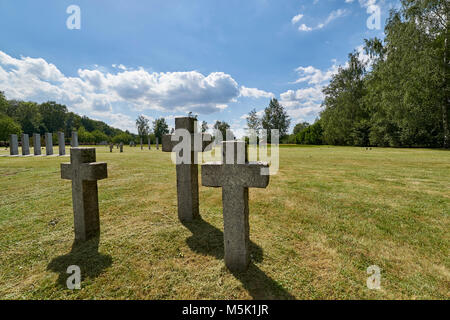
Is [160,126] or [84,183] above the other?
[160,126]

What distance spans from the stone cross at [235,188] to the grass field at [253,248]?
25 centimetres

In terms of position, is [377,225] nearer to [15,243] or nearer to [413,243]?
[413,243]

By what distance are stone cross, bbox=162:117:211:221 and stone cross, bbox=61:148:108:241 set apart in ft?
4.12

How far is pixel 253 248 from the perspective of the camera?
9.77 ft

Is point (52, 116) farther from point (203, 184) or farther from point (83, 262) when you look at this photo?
point (203, 184)

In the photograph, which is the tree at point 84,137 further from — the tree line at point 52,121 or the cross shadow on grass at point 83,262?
the cross shadow on grass at point 83,262

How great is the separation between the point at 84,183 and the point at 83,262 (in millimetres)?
1204

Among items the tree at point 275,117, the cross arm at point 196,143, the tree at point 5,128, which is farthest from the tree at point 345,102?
the tree at point 5,128

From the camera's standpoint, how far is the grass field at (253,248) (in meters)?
2.25

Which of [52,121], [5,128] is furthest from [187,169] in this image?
[52,121]

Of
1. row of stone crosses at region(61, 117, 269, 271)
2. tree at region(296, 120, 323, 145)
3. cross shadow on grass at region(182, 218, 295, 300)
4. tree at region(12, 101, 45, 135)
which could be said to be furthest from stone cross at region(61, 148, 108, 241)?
tree at region(12, 101, 45, 135)

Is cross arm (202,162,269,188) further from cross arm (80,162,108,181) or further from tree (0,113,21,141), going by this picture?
tree (0,113,21,141)
